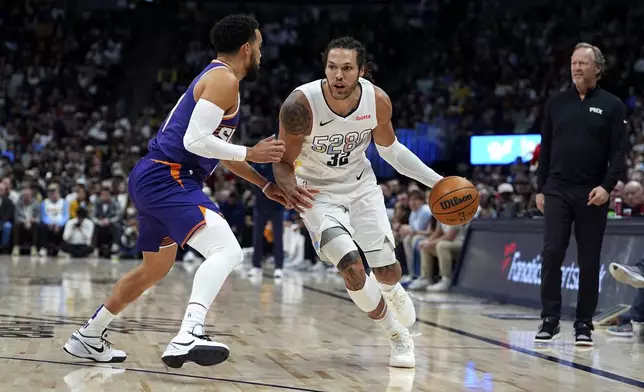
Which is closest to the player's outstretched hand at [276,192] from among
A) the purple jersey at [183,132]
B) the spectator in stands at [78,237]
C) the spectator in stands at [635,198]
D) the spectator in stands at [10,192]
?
the purple jersey at [183,132]

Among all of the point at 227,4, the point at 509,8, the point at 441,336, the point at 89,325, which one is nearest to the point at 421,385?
the point at 89,325

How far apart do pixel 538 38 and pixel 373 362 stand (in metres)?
19.1

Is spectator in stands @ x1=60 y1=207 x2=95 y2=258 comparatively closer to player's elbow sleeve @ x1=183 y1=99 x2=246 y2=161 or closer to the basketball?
the basketball

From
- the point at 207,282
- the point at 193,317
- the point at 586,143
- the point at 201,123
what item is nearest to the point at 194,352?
the point at 193,317

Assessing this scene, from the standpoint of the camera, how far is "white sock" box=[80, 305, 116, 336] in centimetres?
531

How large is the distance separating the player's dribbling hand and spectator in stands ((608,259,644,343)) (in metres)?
0.65

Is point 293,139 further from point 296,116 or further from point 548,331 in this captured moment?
point 548,331

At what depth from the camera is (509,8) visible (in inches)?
992

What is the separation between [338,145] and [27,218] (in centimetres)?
1453

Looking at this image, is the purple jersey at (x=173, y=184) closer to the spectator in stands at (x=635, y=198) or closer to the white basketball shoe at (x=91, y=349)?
the white basketball shoe at (x=91, y=349)

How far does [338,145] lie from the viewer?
561 cm

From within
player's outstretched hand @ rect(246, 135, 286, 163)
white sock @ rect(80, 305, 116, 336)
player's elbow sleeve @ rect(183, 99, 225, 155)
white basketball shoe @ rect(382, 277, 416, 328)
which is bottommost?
white sock @ rect(80, 305, 116, 336)

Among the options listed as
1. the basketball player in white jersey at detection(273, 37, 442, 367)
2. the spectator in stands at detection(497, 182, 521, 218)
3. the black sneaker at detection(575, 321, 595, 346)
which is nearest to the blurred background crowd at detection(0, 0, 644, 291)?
the spectator in stands at detection(497, 182, 521, 218)

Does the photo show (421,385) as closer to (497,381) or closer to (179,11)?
(497,381)
